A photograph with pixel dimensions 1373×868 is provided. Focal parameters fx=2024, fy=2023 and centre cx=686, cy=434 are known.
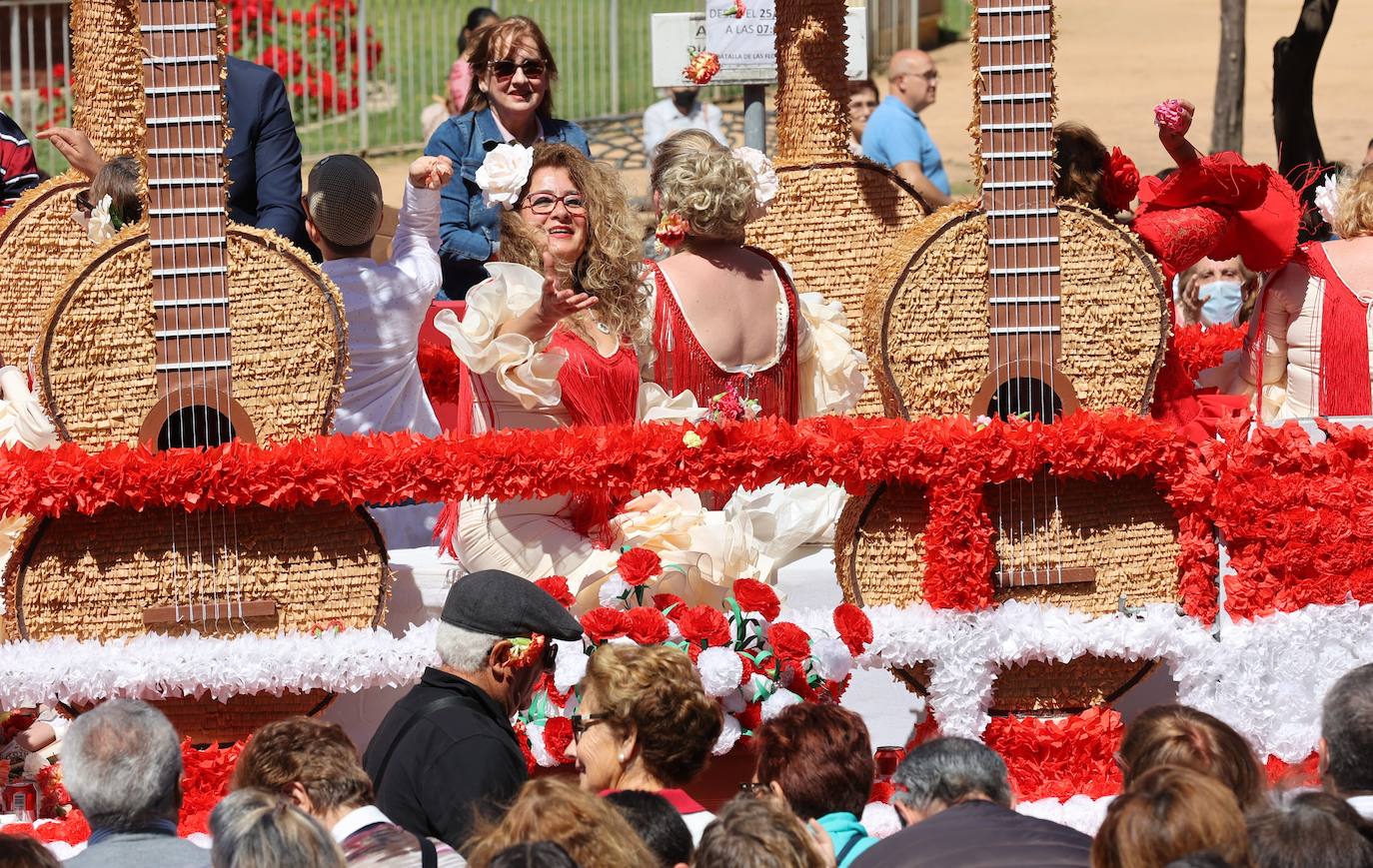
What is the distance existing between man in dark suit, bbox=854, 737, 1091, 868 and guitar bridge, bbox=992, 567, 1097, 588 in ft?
4.53

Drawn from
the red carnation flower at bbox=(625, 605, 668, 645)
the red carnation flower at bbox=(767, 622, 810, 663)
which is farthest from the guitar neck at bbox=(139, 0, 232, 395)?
the red carnation flower at bbox=(767, 622, 810, 663)

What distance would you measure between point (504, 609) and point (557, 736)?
3.11 ft

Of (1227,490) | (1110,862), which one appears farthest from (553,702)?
(1110,862)

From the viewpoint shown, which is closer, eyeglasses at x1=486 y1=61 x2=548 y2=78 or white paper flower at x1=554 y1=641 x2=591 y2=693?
white paper flower at x1=554 y1=641 x2=591 y2=693

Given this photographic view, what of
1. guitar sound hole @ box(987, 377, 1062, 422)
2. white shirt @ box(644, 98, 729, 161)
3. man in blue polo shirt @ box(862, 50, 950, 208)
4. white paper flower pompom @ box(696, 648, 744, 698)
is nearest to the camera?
white paper flower pompom @ box(696, 648, 744, 698)

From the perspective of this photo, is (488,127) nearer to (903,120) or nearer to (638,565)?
(638,565)

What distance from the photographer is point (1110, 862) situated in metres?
3.07

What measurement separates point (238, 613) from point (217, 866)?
183cm

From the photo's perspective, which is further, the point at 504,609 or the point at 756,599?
the point at 756,599

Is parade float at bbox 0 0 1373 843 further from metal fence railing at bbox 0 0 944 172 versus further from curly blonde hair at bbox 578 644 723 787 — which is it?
metal fence railing at bbox 0 0 944 172

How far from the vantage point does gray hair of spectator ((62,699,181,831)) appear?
11.2 ft

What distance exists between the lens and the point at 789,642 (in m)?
4.78

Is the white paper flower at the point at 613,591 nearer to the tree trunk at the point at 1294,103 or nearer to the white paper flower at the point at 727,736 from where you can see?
the white paper flower at the point at 727,736

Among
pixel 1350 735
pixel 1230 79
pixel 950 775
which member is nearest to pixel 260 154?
pixel 950 775
